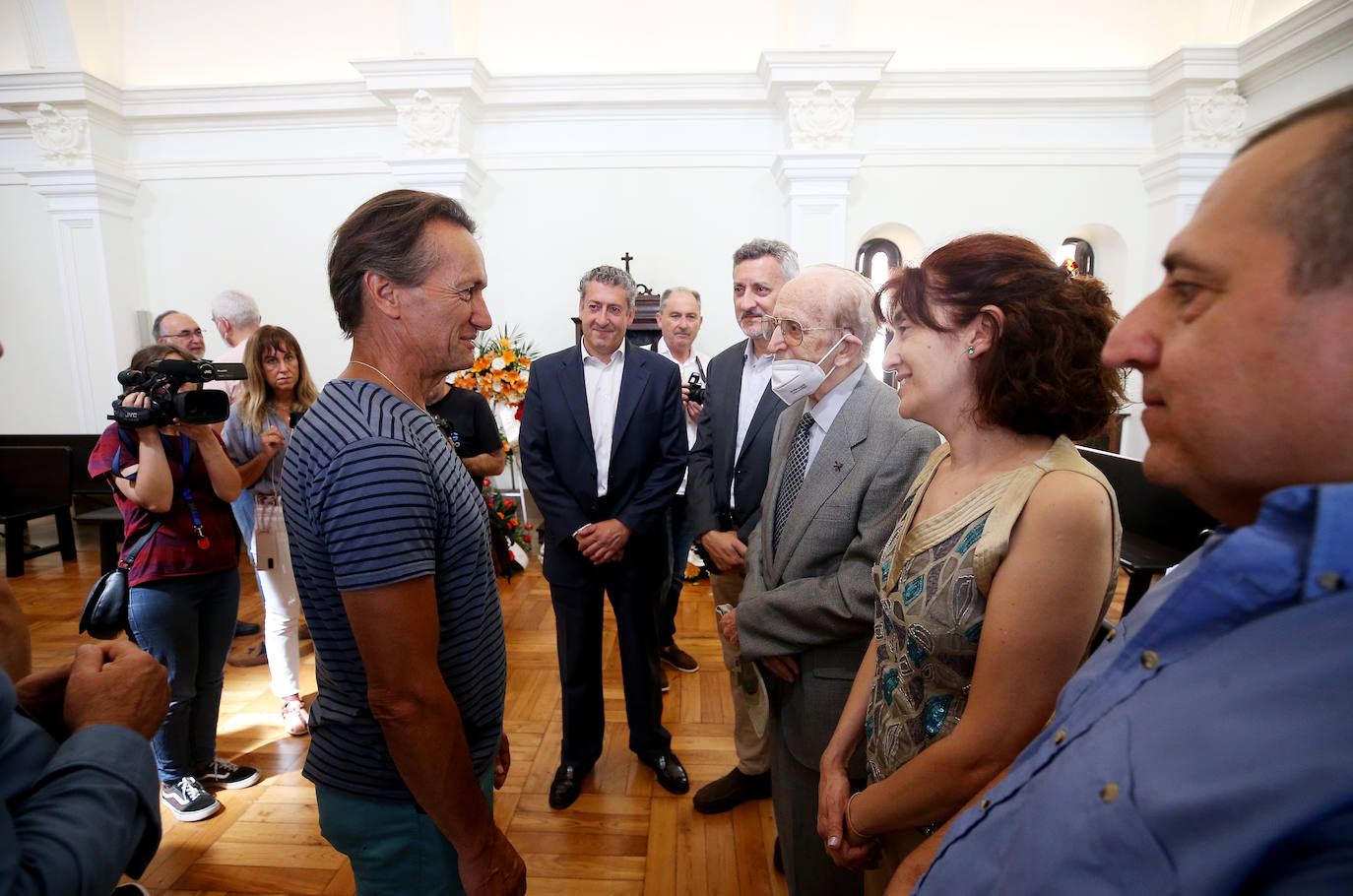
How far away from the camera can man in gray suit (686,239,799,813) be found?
2.28 m

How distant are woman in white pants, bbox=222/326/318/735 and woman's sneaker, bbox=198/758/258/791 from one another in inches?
11.9

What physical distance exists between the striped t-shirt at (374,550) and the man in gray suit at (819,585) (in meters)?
0.70

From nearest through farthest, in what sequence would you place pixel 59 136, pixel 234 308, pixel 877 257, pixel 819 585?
pixel 819 585, pixel 234 308, pixel 59 136, pixel 877 257

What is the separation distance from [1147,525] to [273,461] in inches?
177

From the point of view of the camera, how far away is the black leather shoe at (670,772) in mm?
2400

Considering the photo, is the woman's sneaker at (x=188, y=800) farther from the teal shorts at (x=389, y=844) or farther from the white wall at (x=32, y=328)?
the white wall at (x=32, y=328)

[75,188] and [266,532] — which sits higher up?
[75,188]

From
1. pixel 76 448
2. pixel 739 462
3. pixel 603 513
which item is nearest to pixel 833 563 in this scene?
pixel 739 462

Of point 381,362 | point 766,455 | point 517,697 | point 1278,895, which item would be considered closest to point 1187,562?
point 1278,895

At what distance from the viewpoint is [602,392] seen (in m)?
2.78

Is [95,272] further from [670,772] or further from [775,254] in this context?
[670,772]

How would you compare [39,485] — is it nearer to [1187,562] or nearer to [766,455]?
[766,455]

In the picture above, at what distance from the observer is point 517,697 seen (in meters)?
3.06

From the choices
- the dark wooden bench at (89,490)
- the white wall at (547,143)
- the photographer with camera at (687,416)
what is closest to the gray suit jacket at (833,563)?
the photographer with camera at (687,416)
